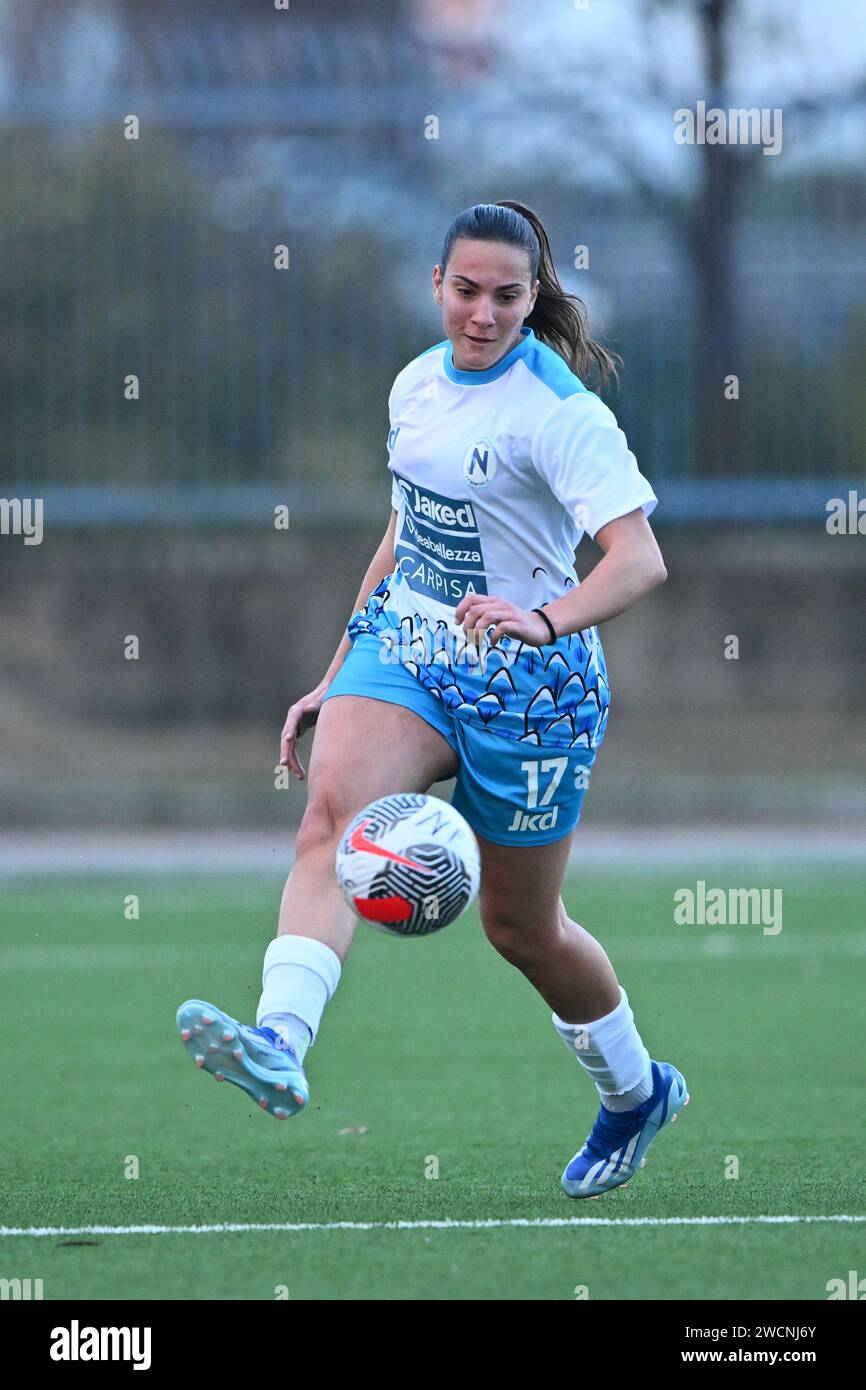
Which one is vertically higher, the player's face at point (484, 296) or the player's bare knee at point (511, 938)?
the player's face at point (484, 296)

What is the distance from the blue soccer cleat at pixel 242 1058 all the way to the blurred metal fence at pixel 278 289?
1261cm

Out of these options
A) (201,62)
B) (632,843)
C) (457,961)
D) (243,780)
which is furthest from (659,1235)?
(201,62)

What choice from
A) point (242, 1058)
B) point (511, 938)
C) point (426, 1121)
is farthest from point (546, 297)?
point (426, 1121)

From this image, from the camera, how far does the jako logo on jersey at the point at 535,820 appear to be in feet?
16.4

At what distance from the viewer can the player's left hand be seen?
14.5 feet

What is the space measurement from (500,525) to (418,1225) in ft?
5.22

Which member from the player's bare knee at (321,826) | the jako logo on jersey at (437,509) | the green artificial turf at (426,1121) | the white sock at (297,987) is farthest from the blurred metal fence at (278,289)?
the white sock at (297,987)

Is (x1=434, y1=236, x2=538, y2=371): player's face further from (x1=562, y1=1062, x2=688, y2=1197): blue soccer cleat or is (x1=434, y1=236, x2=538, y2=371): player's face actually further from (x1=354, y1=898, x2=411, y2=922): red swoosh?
(x1=562, y1=1062, x2=688, y2=1197): blue soccer cleat

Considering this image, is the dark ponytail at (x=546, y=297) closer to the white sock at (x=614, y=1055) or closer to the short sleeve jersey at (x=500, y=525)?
the short sleeve jersey at (x=500, y=525)

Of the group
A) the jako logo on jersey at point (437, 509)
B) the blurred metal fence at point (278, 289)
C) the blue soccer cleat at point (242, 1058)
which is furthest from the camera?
the blurred metal fence at point (278, 289)

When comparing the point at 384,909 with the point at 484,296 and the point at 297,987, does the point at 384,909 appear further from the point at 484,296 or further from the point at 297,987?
the point at 484,296

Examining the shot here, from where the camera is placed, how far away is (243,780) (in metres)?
16.9

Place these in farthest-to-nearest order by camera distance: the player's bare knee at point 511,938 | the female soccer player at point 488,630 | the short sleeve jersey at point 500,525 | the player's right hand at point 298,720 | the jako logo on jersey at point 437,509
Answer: the player's right hand at point 298,720 → the player's bare knee at point 511,938 → the jako logo on jersey at point 437,509 → the short sleeve jersey at point 500,525 → the female soccer player at point 488,630

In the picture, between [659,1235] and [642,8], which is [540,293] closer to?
[659,1235]
